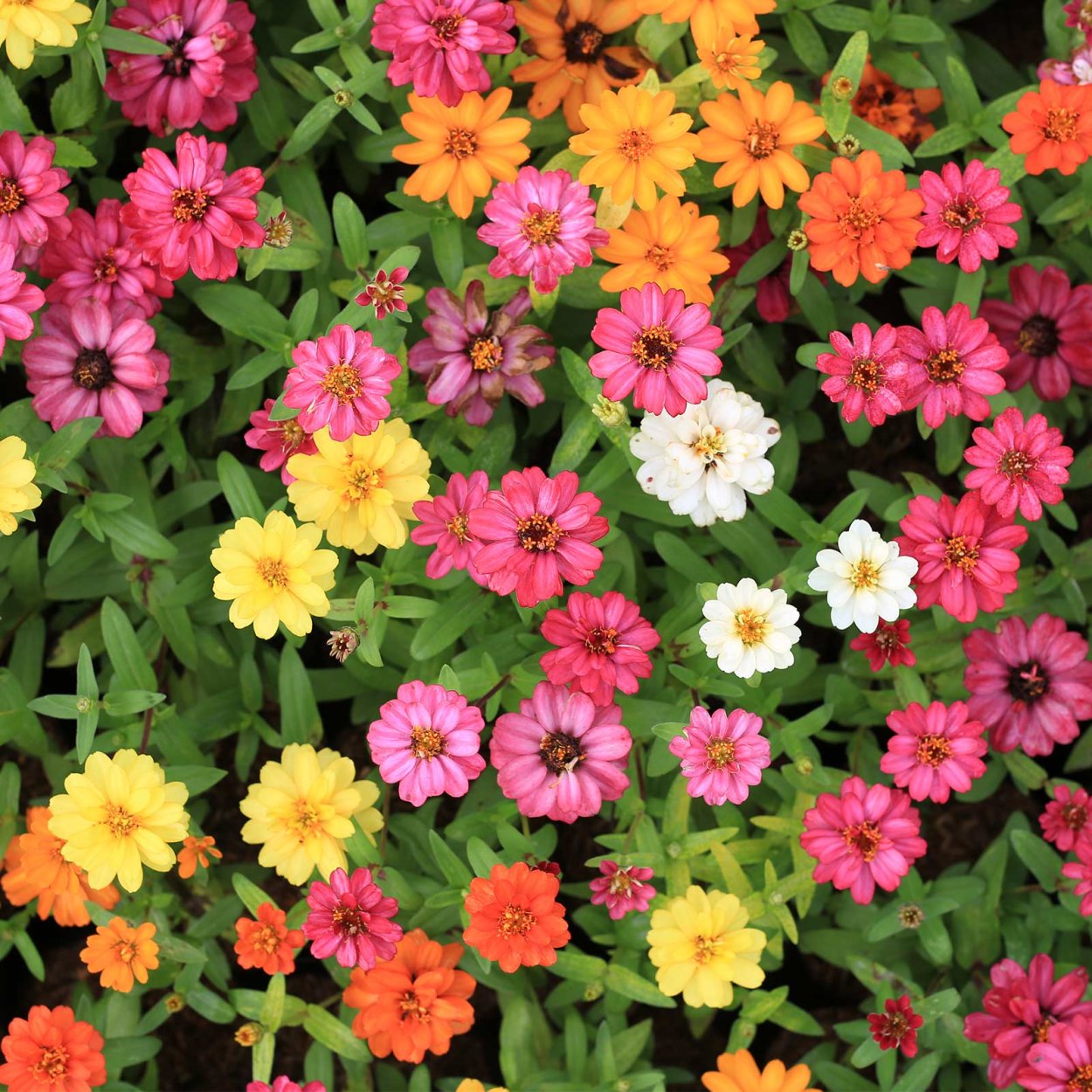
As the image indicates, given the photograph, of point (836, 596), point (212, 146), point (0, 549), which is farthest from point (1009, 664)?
point (0, 549)

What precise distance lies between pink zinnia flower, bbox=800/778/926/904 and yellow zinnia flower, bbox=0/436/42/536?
53.5 inches

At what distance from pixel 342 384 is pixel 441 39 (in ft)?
2.03

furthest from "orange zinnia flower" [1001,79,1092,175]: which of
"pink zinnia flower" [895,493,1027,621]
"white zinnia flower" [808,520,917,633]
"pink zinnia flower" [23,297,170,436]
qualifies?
"pink zinnia flower" [23,297,170,436]

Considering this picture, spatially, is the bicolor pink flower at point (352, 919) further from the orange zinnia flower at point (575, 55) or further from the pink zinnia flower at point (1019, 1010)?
the orange zinnia flower at point (575, 55)

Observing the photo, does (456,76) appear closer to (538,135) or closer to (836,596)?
(538,135)

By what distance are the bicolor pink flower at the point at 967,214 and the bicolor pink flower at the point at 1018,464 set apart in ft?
0.99

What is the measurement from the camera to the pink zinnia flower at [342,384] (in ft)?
6.01

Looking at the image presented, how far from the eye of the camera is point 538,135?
2348 millimetres

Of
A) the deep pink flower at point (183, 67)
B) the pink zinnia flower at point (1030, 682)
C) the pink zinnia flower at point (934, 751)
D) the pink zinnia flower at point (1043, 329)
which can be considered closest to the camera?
the pink zinnia flower at point (934, 751)

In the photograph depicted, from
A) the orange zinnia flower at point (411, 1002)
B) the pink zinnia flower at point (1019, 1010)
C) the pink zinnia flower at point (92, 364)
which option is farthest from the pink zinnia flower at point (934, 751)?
the pink zinnia flower at point (92, 364)

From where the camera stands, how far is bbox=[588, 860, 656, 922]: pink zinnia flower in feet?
6.43

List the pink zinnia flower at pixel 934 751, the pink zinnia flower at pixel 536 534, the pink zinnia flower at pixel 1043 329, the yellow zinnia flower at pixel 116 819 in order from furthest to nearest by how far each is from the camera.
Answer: the pink zinnia flower at pixel 1043 329
the pink zinnia flower at pixel 934 751
the yellow zinnia flower at pixel 116 819
the pink zinnia flower at pixel 536 534

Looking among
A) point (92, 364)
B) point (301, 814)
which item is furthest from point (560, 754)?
point (92, 364)

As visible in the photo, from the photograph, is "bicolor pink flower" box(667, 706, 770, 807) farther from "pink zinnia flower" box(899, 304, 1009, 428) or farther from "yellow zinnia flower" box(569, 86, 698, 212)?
"yellow zinnia flower" box(569, 86, 698, 212)
